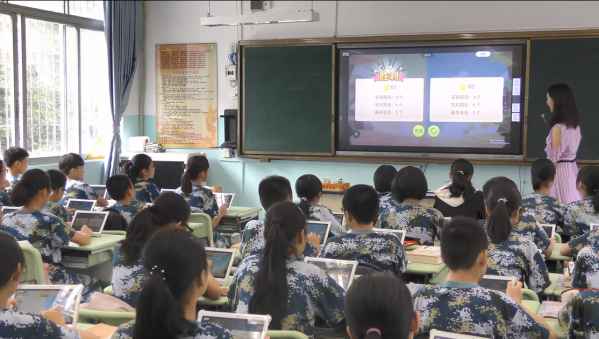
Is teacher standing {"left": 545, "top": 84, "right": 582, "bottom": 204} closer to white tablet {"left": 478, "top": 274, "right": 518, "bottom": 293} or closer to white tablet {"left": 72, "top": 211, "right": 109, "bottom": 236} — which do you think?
white tablet {"left": 478, "top": 274, "right": 518, "bottom": 293}

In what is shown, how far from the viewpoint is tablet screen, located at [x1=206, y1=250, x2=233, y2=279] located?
312 centimetres

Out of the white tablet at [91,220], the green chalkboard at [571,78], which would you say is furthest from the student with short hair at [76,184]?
the green chalkboard at [571,78]

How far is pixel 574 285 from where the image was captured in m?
2.77

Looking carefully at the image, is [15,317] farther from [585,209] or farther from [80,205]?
[585,209]

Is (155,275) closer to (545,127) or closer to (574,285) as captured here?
(574,285)

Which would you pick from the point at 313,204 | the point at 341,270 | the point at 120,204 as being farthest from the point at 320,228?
the point at 120,204

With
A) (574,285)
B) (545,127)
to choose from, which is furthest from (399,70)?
(574,285)

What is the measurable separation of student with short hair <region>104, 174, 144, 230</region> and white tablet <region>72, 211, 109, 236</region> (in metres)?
0.25

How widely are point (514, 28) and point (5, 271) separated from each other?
600 cm

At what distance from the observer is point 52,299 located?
92.0 inches

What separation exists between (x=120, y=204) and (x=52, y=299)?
243cm

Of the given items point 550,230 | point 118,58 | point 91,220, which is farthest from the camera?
point 118,58

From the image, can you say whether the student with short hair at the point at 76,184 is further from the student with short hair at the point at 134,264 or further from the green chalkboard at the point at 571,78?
the green chalkboard at the point at 571,78

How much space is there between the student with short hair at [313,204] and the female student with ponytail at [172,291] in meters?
2.18
